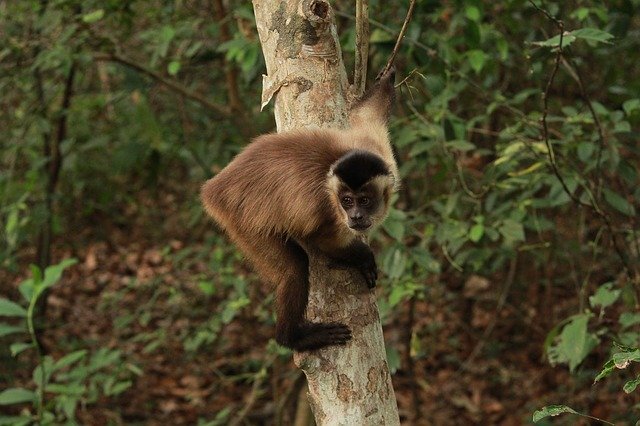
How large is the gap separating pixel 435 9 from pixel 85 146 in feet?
12.0

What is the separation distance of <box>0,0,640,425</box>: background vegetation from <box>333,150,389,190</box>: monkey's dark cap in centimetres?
102

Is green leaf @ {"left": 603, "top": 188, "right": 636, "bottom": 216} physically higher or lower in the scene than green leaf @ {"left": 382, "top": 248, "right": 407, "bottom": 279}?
lower

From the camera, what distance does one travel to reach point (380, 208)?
3992mm

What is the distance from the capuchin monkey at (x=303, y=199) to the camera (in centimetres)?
352

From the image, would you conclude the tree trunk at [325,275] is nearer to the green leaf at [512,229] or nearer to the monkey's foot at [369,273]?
the monkey's foot at [369,273]

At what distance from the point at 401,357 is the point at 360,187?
4122 millimetres

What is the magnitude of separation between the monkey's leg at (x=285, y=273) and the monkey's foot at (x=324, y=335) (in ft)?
0.24

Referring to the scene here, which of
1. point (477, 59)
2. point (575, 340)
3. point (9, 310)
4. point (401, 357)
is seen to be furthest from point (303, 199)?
point (401, 357)

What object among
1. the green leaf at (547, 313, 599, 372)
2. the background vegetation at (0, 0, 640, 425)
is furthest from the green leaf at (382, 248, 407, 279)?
the green leaf at (547, 313, 599, 372)

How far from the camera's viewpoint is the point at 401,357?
24.7 ft

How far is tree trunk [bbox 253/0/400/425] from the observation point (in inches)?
120

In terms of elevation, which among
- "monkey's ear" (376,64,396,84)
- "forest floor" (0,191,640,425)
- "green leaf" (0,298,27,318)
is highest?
"monkey's ear" (376,64,396,84)

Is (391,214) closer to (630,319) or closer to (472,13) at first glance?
(472,13)

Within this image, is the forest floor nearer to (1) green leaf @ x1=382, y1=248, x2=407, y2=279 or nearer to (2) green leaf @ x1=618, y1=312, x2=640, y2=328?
(1) green leaf @ x1=382, y1=248, x2=407, y2=279
